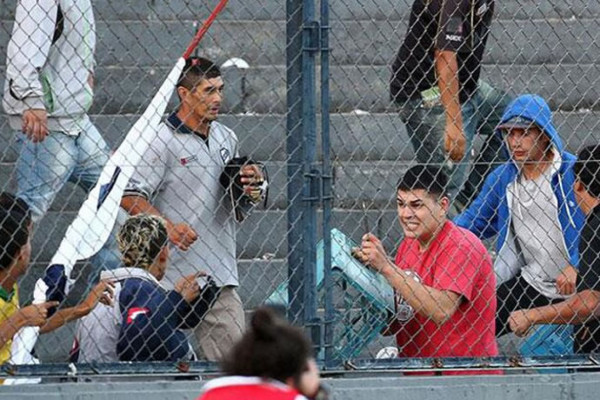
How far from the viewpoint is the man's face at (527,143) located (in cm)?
742

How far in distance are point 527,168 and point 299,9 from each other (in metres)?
1.38

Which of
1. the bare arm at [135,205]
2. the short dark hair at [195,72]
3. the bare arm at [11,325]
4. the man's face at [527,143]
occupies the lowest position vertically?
the bare arm at [11,325]

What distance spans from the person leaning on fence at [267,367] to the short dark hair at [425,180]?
264cm

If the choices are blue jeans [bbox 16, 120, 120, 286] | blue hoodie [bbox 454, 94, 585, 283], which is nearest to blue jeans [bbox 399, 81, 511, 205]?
blue hoodie [bbox 454, 94, 585, 283]

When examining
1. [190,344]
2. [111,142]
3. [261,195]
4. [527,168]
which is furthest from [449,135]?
[111,142]

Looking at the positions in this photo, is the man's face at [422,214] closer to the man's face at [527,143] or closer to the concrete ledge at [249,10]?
the man's face at [527,143]

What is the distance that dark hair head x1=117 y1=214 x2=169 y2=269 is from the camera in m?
6.88

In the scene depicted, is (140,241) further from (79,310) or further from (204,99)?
(204,99)

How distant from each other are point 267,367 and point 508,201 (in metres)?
3.31

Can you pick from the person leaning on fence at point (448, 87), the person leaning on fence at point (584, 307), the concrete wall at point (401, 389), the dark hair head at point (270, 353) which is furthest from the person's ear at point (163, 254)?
the dark hair head at point (270, 353)

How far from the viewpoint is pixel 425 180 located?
23.1ft

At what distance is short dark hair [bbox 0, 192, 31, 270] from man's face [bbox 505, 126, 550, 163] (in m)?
2.23

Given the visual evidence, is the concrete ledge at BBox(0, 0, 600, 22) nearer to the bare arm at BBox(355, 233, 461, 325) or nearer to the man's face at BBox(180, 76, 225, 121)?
the man's face at BBox(180, 76, 225, 121)

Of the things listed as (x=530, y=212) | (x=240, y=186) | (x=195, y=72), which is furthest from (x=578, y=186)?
(x=195, y=72)
